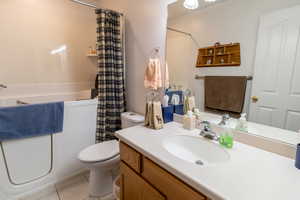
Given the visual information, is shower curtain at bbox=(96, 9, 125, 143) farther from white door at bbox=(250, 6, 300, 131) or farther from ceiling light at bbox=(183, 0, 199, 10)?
white door at bbox=(250, 6, 300, 131)

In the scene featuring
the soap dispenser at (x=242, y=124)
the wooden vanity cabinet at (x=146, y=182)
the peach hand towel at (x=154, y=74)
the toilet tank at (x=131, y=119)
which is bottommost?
the wooden vanity cabinet at (x=146, y=182)

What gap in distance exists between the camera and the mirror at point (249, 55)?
87 cm

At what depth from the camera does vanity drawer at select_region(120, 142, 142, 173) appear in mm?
991

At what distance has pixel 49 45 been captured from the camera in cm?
247

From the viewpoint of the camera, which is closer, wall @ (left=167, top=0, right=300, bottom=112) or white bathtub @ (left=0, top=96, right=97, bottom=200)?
wall @ (left=167, top=0, right=300, bottom=112)

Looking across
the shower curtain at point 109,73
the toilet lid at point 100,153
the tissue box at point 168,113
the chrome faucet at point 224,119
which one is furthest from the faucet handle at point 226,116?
the shower curtain at point 109,73

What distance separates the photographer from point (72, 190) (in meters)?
1.71

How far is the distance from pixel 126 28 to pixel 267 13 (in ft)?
4.90

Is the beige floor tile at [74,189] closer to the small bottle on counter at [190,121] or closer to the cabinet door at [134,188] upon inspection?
the cabinet door at [134,188]

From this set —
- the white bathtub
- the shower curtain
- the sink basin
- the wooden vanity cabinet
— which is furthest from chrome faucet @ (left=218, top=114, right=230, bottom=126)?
the white bathtub

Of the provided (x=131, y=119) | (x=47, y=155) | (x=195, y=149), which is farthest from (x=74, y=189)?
(x=195, y=149)

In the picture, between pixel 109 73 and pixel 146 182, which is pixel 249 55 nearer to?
pixel 146 182

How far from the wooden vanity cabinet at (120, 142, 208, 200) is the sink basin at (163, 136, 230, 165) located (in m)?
0.19

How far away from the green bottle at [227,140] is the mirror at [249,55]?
0.52 feet
